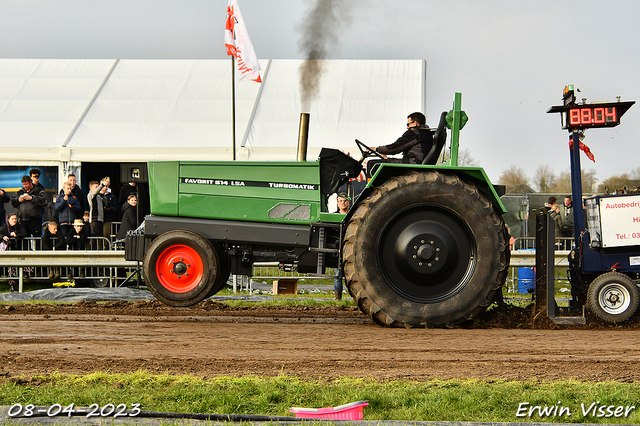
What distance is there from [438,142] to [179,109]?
11195mm

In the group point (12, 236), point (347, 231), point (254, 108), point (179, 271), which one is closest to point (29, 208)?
point (12, 236)

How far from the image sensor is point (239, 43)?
46.0 ft

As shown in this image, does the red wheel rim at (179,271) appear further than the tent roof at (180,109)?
No

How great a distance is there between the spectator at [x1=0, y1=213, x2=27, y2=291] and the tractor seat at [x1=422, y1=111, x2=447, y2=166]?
8.10 metres

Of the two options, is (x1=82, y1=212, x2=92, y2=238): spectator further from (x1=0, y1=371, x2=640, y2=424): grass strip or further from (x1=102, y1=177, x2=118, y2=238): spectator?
(x1=0, y1=371, x2=640, y2=424): grass strip

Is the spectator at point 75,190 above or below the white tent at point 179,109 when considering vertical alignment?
below

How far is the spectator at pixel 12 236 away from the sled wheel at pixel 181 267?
232 inches

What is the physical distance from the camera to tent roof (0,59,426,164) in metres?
15.2

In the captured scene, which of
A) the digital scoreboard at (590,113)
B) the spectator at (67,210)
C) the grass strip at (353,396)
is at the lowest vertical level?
the grass strip at (353,396)

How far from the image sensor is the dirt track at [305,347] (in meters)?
4.54

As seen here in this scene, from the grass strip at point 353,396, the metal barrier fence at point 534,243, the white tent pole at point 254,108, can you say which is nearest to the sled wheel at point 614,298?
the grass strip at point 353,396

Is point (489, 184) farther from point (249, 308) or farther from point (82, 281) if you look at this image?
point (82, 281)

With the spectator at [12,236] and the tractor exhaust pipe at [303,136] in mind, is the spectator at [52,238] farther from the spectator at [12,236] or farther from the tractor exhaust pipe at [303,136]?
the tractor exhaust pipe at [303,136]

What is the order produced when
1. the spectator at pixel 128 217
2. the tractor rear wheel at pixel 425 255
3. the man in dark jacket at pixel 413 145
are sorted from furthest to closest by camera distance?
the spectator at pixel 128 217
the man in dark jacket at pixel 413 145
the tractor rear wheel at pixel 425 255
